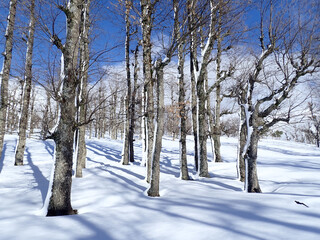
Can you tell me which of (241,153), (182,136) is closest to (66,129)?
(182,136)

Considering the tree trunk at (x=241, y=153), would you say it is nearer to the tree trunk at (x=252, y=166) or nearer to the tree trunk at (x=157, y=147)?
the tree trunk at (x=252, y=166)

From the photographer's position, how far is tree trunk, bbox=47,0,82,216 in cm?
342

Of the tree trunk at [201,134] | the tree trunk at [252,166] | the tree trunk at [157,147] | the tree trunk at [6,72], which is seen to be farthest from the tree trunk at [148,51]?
the tree trunk at [6,72]

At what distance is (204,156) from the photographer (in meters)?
7.91

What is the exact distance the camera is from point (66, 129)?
354cm

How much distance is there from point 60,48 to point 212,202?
4050 mm

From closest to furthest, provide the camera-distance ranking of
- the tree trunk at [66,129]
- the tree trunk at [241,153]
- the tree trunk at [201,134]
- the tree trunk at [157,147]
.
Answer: the tree trunk at [66,129] → the tree trunk at [157,147] → the tree trunk at [241,153] → the tree trunk at [201,134]

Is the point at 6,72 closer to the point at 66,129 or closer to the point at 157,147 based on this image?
the point at 66,129

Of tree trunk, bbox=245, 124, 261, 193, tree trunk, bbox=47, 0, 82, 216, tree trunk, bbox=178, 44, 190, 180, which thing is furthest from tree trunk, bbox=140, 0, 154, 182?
tree trunk, bbox=245, 124, 261, 193

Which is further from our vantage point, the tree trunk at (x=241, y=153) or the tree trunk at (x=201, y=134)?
the tree trunk at (x=201, y=134)

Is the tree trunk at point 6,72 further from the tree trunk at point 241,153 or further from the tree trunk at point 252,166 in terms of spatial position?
the tree trunk at point 241,153

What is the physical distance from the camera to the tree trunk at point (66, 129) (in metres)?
3.42

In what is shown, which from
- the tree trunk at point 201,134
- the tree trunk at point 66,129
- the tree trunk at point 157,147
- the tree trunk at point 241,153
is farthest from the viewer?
the tree trunk at point 201,134

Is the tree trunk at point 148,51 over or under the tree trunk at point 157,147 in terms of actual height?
over
